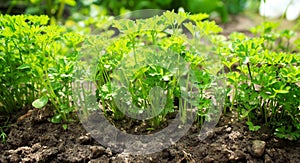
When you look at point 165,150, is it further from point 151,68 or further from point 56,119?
point 56,119

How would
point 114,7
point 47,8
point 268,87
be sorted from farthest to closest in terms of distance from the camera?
point 114,7
point 47,8
point 268,87

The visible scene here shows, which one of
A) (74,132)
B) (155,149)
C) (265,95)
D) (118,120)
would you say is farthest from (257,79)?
(74,132)

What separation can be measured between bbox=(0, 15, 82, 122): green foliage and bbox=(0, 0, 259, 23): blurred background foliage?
3.45 ft

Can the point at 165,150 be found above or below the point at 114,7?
below

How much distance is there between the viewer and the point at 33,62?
1.53 meters

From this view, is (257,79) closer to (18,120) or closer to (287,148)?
(287,148)

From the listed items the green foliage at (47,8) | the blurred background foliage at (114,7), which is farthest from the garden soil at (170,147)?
the green foliage at (47,8)

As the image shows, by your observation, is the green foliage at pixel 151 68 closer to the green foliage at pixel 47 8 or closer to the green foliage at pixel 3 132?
the green foliage at pixel 3 132

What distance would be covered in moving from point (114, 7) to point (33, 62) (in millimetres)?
1671

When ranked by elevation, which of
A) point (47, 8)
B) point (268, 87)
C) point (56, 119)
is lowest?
point (56, 119)

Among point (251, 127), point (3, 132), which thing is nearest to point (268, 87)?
point (251, 127)

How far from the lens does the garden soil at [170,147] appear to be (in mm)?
1470

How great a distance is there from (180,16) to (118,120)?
488 mm

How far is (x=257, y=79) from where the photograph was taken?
1.46 meters
